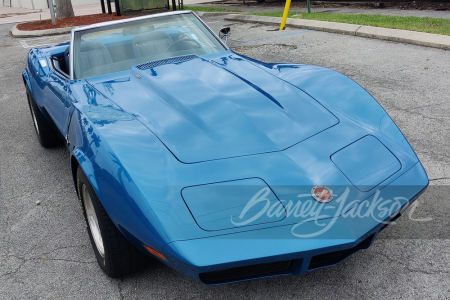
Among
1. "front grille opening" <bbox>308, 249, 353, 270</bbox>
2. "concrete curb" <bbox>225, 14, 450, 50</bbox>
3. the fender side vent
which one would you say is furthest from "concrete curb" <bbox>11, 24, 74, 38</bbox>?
"front grille opening" <bbox>308, 249, 353, 270</bbox>

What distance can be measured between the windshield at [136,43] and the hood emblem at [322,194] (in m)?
2.04

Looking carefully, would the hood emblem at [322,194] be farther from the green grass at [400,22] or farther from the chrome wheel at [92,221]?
the green grass at [400,22]

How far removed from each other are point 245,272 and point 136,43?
2337 mm

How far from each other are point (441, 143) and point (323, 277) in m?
2.08

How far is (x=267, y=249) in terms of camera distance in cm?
178

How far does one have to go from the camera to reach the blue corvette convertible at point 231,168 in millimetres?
1841

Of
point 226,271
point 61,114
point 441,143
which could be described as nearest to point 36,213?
point 61,114

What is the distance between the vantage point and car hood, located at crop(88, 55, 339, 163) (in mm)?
2262

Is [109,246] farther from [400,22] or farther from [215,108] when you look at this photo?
[400,22]

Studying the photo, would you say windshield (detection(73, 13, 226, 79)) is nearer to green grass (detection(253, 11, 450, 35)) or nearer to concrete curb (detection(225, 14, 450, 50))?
concrete curb (detection(225, 14, 450, 50))

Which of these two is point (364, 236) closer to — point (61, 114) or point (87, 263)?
point (87, 263)

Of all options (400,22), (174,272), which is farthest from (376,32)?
(174,272)

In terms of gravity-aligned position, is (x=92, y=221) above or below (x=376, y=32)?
above

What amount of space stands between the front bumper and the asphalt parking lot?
37 cm
